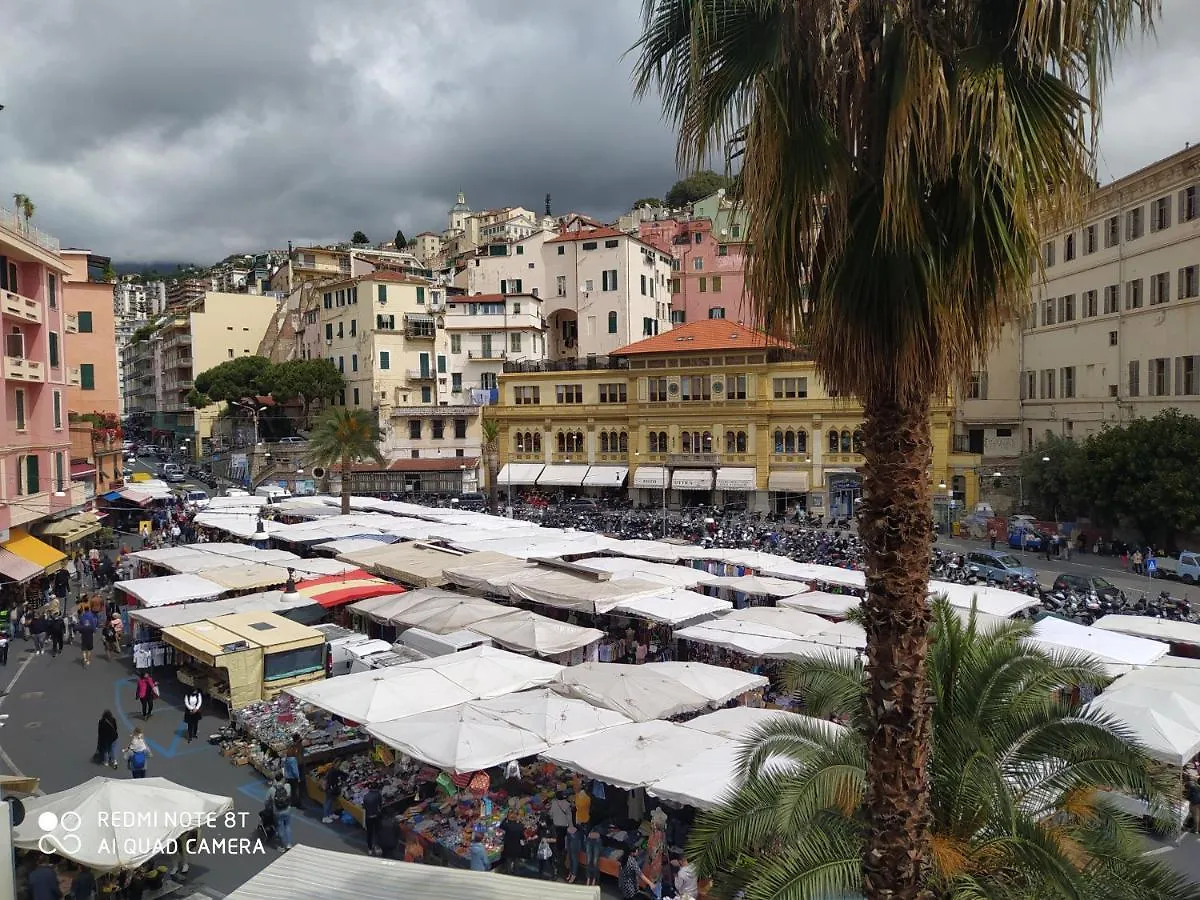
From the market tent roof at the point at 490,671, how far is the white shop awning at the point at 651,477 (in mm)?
33881

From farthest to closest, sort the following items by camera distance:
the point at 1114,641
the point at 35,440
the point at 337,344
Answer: the point at 337,344 < the point at 35,440 < the point at 1114,641

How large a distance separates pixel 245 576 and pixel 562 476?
102 feet

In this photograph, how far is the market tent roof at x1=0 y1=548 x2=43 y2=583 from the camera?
23.3 meters

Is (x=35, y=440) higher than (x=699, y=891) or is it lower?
higher

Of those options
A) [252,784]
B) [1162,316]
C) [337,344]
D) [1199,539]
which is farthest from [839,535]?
[337,344]

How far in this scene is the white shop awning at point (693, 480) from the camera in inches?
1854

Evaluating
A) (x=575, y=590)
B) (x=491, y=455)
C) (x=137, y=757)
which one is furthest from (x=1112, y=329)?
(x=137, y=757)

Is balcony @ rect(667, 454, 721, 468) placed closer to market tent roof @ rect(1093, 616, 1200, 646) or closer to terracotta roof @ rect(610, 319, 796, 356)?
terracotta roof @ rect(610, 319, 796, 356)

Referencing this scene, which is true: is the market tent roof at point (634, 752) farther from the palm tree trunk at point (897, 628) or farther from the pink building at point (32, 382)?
the pink building at point (32, 382)

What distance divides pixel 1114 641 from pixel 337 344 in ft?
191

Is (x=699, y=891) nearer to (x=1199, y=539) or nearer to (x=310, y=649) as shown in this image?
(x=310, y=649)

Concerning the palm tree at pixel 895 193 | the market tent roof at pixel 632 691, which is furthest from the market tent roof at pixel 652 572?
the palm tree at pixel 895 193

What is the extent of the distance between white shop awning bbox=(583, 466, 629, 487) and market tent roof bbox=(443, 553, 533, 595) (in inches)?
1071

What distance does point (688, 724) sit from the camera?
1162 centimetres
